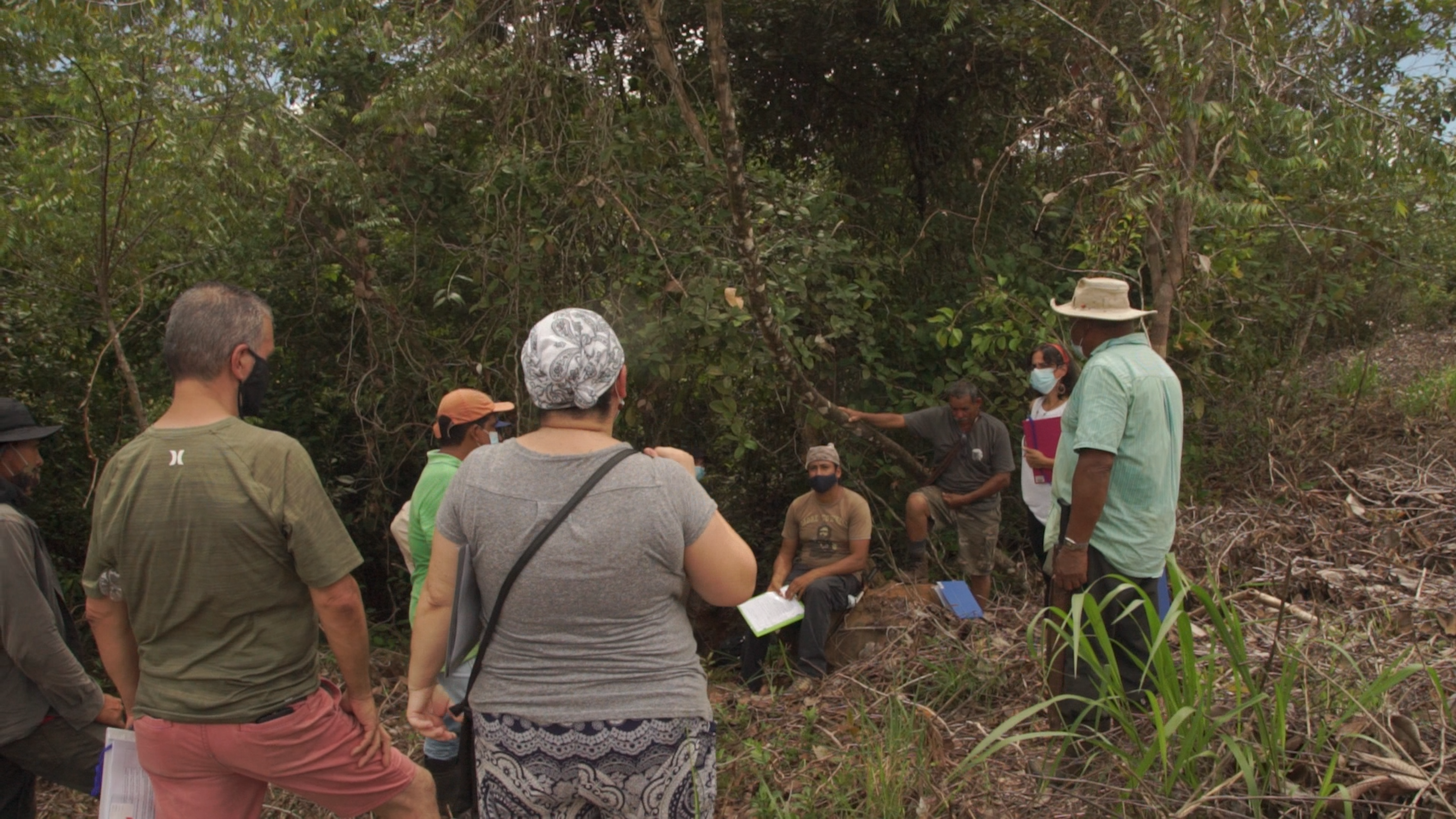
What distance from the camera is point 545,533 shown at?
1.95 meters

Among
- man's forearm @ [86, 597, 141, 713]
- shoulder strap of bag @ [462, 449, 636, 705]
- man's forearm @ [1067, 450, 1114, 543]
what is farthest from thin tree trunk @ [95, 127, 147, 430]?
man's forearm @ [1067, 450, 1114, 543]

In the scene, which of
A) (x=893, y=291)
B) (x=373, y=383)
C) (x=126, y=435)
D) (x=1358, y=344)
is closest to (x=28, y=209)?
(x=373, y=383)

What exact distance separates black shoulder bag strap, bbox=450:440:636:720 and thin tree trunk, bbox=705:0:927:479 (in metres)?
2.83

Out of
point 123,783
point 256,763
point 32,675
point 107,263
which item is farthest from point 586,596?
point 107,263

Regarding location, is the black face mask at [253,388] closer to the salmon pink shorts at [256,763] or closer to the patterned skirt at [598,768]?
the salmon pink shorts at [256,763]

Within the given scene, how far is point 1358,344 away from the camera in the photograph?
10.4 m

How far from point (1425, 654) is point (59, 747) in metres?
4.19

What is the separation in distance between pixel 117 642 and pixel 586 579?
1367 millimetres

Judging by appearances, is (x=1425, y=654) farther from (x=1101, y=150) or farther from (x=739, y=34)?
(x=739, y=34)

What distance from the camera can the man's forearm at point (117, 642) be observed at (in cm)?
242

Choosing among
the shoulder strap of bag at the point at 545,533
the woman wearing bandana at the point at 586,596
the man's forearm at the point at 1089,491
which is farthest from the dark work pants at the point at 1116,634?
the shoulder strap of bag at the point at 545,533

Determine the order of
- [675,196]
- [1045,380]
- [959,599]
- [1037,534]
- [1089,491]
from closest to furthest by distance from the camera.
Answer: [1089,491], [959,599], [1045,380], [1037,534], [675,196]

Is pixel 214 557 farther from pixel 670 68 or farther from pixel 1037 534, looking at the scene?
pixel 1037 534

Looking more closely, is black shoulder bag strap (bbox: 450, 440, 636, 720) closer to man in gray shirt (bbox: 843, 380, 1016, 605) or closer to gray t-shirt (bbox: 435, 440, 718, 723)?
gray t-shirt (bbox: 435, 440, 718, 723)
